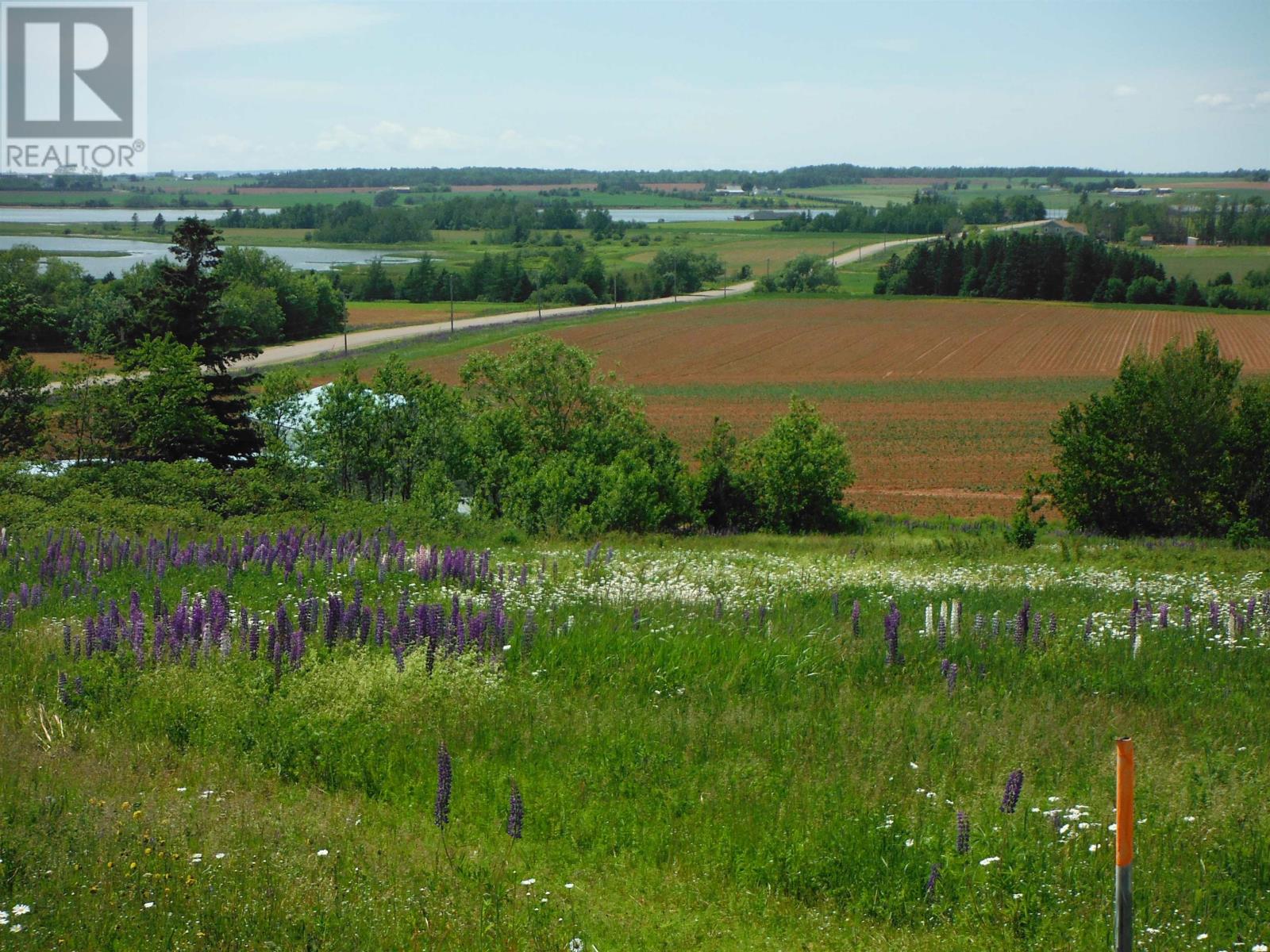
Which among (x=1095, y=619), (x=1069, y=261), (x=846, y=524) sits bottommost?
(x=846, y=524)

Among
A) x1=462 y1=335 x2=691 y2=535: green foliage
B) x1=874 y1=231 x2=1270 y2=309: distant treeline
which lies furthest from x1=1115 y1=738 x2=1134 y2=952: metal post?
x1=874 y1=231 x2=1270 y2=309: distant treeline

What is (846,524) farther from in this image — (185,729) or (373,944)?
(373,944)

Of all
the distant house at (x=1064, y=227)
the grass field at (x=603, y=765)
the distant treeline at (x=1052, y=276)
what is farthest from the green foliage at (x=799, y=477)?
the distant house at (x=1064, y=227)

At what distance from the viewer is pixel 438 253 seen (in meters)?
180

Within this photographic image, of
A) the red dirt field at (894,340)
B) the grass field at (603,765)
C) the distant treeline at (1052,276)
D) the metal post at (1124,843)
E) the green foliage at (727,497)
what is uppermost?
the distant treeline at (1052,276)

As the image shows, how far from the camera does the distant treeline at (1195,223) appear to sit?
173 meters

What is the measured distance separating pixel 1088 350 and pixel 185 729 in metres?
90.8

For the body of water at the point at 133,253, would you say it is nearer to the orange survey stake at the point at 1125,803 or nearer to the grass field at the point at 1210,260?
the grass field at the point at 1210,260

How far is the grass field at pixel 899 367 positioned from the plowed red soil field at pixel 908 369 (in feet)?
0.53

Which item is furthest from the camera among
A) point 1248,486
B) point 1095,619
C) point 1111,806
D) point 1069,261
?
point 1069,261

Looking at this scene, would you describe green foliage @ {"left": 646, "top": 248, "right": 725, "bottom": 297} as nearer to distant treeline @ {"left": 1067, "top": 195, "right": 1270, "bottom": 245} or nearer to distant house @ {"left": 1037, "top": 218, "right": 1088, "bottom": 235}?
distant house @ {"left": 1037, "top": 218, "right": 1088, "bottom": 235}

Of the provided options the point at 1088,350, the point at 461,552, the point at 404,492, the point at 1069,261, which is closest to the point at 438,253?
the point at 1069,261

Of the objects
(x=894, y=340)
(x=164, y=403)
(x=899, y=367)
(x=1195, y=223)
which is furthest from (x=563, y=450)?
(x=1195, y=223)

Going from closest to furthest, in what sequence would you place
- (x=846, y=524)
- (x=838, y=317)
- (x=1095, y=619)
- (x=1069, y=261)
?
(x=1095, y=619) → (x=846, y=524) → (x=838, y=317) → (x=1069, y=261)
